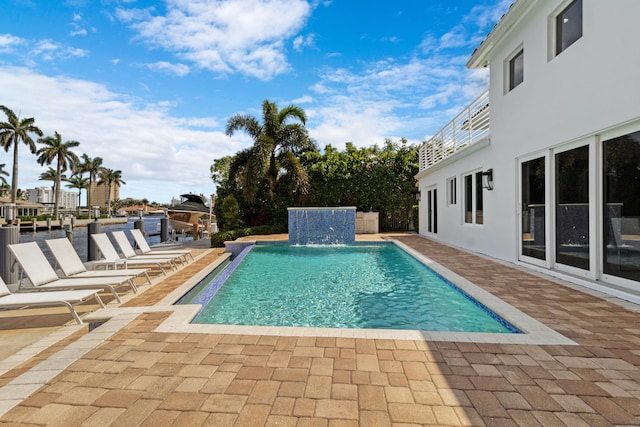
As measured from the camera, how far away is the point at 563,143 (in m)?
6.16

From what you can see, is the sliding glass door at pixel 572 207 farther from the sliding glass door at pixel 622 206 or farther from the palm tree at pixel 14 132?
the palm tree at pixel 14 132

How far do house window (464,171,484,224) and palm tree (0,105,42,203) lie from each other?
46035 millimetres

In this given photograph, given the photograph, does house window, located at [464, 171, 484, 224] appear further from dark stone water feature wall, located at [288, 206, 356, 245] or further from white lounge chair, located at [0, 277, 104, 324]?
white lounge chair, located at [0, 277, 104, 324]

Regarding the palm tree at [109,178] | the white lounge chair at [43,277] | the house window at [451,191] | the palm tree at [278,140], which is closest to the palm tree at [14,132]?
the palm tree at [109,178]

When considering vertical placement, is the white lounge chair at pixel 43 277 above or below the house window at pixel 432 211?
below

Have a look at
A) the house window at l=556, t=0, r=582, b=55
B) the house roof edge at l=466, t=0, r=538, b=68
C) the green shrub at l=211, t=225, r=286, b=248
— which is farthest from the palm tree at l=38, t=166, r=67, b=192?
the house window at l=556, t=0, r=582, b=55

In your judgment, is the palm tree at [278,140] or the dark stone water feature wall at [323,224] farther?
the palm tree at [278,140]

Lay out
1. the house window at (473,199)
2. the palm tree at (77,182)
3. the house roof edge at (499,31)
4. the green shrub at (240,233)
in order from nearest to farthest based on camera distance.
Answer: the house roof edge at (499,31), the house window at (473,199), the green shrub at (240,233), the palm tree at (77,182)

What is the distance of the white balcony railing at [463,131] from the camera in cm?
1020

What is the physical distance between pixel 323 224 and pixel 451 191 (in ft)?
17.4

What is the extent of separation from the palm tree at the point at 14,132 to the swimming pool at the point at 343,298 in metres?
43.6

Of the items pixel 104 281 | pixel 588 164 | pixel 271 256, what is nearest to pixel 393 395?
pixel 104 281

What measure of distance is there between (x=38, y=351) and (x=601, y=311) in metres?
6.44

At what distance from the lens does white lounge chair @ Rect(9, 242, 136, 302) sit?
4879mm
